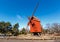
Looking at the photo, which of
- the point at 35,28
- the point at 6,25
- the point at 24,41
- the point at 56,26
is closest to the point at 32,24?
the point at 35,28

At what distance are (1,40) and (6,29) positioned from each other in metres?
32.1

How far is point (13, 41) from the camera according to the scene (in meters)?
14.6

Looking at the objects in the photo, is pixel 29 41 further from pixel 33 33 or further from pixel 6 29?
pixel 6 29

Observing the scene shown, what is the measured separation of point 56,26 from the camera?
61375 millimetres

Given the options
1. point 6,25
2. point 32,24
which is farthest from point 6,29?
point 32,24

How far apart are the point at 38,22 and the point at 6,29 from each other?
1021 inches

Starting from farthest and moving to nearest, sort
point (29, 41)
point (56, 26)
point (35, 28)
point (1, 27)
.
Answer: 1. point (56, 26)
2. point (1, 27)
3. point (35, 28)
4. point (29, 41)

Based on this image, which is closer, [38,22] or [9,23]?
[38,22]

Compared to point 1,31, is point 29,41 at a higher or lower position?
lower

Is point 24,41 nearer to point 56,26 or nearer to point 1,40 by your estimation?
point 1,40

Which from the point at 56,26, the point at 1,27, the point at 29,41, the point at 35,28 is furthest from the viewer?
the point at 56,26

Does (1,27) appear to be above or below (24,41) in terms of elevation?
above

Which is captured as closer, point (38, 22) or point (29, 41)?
point (29, 41)

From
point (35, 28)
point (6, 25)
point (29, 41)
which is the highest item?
point (6, 25)
